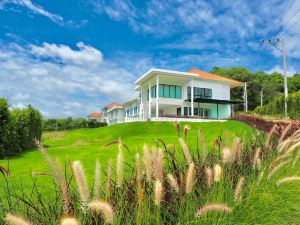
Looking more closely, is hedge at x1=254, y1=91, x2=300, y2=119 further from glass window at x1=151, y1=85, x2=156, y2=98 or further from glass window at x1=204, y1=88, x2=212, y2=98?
glass window at x1=151, y1=85, x2=156, y2=98

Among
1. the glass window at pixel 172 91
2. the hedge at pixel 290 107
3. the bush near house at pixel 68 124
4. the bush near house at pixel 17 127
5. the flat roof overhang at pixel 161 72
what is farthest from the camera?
the bush near house at pixel 68 124

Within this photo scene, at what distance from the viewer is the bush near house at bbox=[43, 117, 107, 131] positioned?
1770 inches

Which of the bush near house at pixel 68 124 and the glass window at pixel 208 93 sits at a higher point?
the glass window at pixel 208 93

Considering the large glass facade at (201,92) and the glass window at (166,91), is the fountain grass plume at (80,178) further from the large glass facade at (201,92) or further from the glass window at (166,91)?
the large glass facade at (201,92)

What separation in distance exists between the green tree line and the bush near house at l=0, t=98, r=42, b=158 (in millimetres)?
44323

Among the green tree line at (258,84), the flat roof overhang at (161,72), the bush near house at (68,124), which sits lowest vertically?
the bush near house at (68,124)

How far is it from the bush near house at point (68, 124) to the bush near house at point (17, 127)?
102 feet

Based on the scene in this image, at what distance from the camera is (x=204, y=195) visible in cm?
222

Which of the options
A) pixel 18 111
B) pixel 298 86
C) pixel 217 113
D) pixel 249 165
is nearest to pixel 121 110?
pixel 217 113

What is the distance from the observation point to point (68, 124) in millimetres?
49469

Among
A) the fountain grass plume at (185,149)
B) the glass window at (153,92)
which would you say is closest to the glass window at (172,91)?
the glass window at (153,92)

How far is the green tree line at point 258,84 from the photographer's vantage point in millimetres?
52281

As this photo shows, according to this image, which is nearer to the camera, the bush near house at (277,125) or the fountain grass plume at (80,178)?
the fountain grass plume at (80,178)

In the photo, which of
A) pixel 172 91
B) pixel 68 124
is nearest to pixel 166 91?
pixel 172 91
